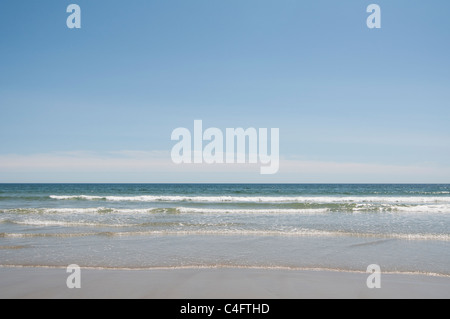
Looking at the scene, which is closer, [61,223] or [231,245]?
[231,245]

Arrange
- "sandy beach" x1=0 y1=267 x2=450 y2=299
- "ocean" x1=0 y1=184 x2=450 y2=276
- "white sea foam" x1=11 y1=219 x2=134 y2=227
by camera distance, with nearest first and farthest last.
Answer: "sandy beach" x1=0 y1=267 x2=450 y2=299 → "ocean" x1=0 y1=184 x2=450 y2=276 → "white sea foam" x1=11 y1=219 x2=134 y2=227

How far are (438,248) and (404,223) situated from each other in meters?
5.24

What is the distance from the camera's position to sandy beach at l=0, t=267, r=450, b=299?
5.43 metres

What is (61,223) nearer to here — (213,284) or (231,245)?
(231,245)

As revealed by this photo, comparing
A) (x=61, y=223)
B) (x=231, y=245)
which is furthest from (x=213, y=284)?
(x=61, y=223)

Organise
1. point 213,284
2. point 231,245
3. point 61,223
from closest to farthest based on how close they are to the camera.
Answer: point 213,284, point 231,245, point 61,223

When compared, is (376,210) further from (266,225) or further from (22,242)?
(22,242)

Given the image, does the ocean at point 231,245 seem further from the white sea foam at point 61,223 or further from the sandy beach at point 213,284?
the sandy beach at point 213,284

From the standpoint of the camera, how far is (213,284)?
19.6 ft

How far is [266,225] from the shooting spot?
43.4 ft

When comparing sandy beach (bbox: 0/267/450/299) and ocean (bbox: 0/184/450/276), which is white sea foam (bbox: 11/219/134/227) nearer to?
ocean (bbox: 0/184/450/276)

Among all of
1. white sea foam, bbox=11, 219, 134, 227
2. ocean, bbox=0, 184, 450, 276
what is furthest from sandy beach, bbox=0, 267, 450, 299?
white sea foam, bbox=11, 219, 134, 227
